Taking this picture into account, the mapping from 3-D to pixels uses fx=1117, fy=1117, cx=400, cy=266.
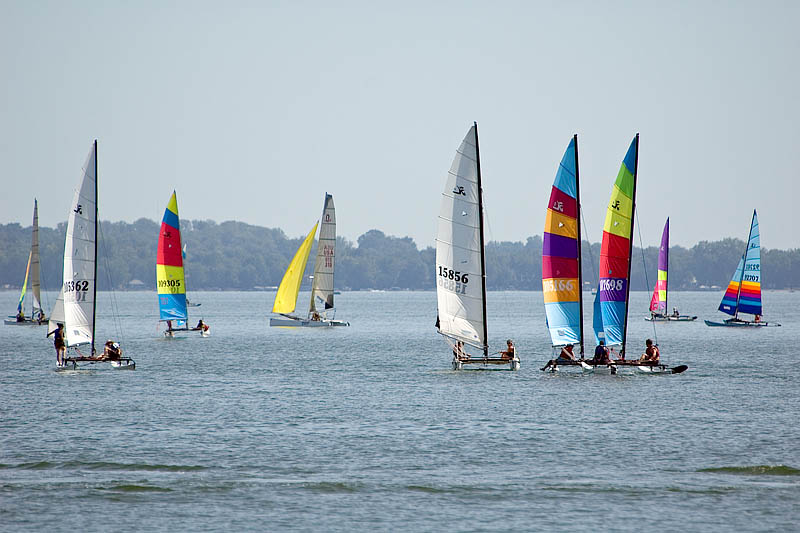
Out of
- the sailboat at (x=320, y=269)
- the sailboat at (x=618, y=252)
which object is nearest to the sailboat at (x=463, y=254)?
the sailboat at (x=618, y=252)

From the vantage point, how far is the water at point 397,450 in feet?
73.3

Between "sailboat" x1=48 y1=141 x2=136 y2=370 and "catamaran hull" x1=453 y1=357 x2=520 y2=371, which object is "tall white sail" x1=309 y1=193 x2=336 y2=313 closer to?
"catamaran hull" x1=453 y1=357 x2=520 y2=371

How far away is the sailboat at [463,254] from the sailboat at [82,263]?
13.8m

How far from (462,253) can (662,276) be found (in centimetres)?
5917

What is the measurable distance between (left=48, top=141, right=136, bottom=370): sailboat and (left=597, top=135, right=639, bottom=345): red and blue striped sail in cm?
2025

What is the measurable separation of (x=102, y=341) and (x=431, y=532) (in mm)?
60304

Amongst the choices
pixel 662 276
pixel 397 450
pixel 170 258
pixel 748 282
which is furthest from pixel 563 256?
pixel 662 276

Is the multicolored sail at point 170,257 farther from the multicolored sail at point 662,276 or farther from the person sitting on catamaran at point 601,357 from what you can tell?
the multicolored sail at point 662,276

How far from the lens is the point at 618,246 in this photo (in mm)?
44250

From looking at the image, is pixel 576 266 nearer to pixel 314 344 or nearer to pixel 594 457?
pixel 594 457

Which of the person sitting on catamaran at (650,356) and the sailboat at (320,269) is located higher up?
the sailboat at (320,269)

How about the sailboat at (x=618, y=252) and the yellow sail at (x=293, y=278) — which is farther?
the yellow sail at (x=293, y=278)

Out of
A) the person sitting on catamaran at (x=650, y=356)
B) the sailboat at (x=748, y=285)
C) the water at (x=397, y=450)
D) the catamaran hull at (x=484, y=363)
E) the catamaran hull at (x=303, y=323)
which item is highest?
the sailboat at (x=748, y=285)

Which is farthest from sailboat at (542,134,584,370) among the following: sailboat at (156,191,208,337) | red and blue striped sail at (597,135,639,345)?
sailboat at (156,191,208,337)
